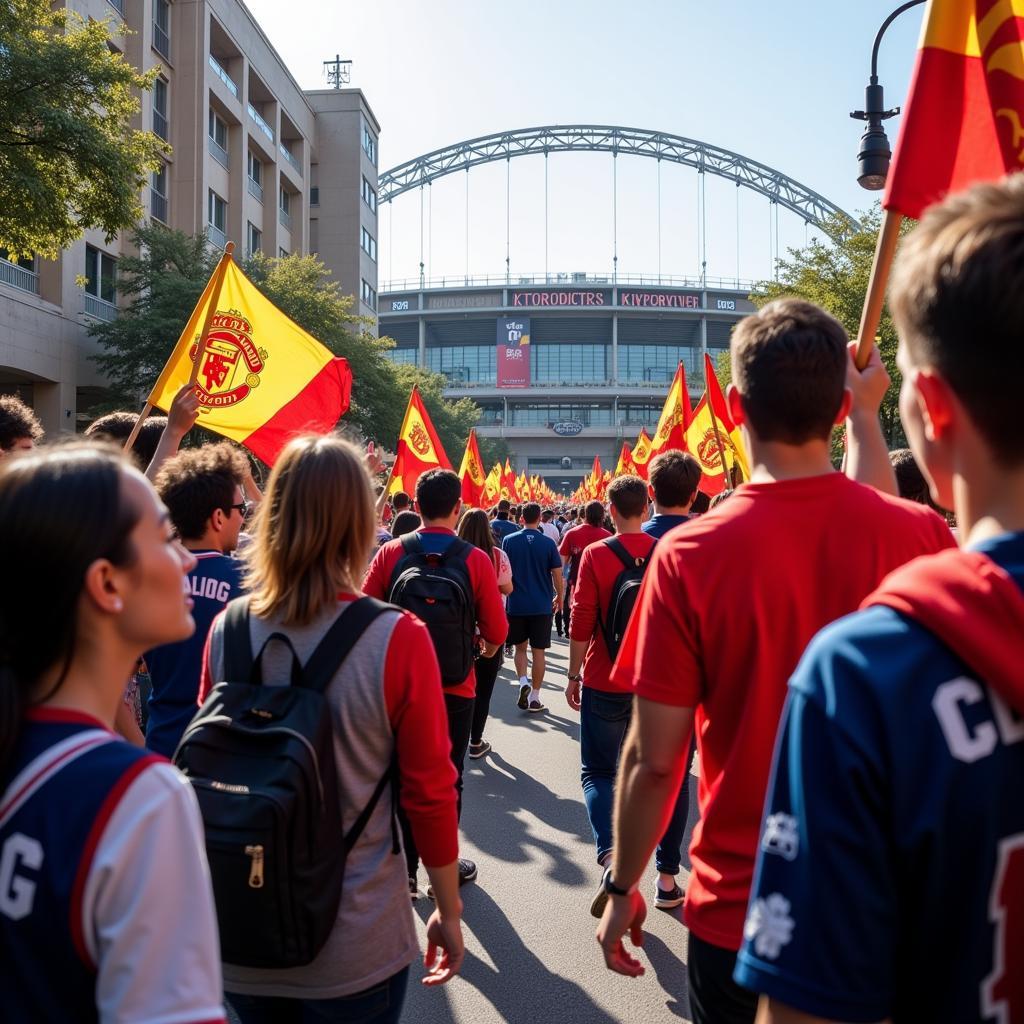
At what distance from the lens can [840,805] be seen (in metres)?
1.05

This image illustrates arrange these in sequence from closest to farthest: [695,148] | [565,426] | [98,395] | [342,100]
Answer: [98,395], [342,100], [565,426], [695,148]

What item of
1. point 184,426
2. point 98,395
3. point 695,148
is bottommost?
point 184,426

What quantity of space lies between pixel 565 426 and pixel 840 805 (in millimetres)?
89994

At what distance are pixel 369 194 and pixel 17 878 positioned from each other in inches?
2221

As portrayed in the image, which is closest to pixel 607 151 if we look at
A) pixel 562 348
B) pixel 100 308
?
pixel 562 348

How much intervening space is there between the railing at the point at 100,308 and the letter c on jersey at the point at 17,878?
88.9 ft

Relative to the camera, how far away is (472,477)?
16734 mm

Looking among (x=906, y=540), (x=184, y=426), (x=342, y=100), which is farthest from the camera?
(x=342, y=100)

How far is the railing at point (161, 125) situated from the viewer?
103 feet

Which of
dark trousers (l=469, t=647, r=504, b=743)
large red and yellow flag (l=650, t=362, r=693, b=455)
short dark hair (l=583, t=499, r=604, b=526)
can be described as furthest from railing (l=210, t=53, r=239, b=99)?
dark trousers (l=469, t=647, r=504, b=743)

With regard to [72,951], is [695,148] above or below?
above

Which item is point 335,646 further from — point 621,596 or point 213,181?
point 213,181

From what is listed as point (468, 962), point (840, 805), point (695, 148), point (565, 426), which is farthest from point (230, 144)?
point (695, 148)

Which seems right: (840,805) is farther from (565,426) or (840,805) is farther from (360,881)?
(565,426)
